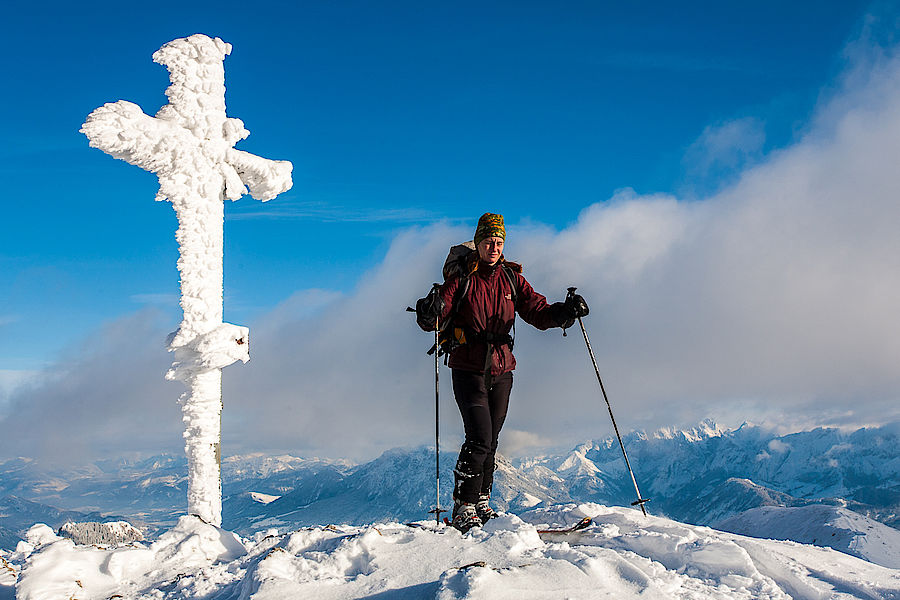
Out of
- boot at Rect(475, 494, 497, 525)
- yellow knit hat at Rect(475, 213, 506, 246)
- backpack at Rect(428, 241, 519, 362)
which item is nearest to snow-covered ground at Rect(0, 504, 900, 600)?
boot at Rect(475, 494, 497, 525)

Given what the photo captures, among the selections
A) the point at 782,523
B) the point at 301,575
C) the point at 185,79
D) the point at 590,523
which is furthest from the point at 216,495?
the point at 782,523

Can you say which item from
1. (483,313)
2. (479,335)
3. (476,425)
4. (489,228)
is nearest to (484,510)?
(476,425)

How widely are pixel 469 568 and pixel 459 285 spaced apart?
12.2 feet

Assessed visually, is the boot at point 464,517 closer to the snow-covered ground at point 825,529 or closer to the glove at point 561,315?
the glove at point 561,315

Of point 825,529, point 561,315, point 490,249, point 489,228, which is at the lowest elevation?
point 825,529

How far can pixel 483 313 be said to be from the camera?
7160mm

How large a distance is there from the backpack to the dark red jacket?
0.13 ft

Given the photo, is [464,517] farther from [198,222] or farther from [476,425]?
[198,222]

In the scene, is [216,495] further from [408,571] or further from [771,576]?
[771,576]

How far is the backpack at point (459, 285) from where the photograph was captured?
7.13 metres

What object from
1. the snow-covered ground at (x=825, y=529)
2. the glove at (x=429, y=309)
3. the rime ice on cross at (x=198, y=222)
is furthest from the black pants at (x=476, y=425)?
the snow-covered ground at (x=825, y=529)

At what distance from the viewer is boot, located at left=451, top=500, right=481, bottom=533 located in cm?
642

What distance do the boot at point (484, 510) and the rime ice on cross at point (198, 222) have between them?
3909mm

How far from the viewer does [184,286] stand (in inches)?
322
